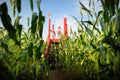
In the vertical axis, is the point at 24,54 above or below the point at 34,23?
below

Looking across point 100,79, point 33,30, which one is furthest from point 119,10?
point 33,30

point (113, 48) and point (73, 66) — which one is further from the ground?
point (113, 48)

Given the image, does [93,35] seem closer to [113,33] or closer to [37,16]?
[113,33]

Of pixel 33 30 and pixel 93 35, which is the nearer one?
pixel 33 30

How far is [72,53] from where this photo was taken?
13.5ft

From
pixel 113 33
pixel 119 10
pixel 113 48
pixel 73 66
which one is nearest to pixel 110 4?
pixel 119 10

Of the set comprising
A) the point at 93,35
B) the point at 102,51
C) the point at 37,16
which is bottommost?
the point at 102,51

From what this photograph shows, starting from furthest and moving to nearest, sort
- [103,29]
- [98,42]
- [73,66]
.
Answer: [73,66] → [98,42] → [103,29]

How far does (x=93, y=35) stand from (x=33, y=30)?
2.49 feet

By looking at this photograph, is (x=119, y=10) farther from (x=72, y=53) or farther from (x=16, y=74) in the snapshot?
(x=72, y=53)

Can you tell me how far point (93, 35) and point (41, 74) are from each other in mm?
809

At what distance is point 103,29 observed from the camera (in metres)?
2.44

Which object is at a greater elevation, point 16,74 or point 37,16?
point 37,16

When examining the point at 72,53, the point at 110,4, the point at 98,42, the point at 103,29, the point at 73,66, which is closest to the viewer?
the point at 110,4
